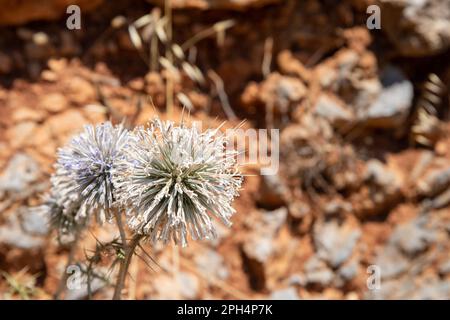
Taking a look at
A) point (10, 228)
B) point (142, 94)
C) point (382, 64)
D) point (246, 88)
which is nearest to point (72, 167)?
point (10, 228)

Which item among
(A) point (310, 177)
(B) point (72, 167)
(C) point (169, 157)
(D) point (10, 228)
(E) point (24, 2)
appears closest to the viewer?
(C) point (169, 157)

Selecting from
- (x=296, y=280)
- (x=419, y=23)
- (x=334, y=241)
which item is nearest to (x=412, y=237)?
(x=334, y=241)

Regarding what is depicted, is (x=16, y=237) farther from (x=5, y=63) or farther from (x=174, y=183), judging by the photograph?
(x=174, y=183)

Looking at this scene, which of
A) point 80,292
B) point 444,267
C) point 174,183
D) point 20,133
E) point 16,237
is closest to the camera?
point 174,183

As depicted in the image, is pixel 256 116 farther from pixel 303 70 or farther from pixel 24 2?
pixel 24 2

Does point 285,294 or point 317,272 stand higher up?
point 317,272
